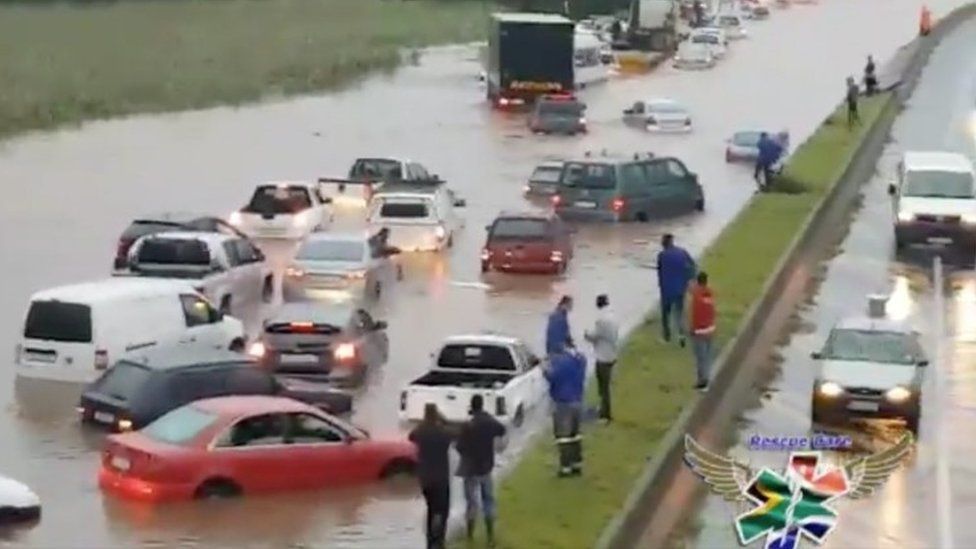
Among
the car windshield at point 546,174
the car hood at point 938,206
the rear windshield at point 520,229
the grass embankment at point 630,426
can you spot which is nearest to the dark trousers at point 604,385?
the grass embankment at point 630,426

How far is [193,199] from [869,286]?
69.8 feet

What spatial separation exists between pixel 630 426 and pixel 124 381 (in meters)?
5.94

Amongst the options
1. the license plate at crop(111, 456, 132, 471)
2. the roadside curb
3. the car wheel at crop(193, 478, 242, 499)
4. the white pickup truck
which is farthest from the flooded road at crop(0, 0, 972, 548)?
the roadside curb

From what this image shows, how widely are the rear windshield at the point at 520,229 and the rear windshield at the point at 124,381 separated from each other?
16164mm

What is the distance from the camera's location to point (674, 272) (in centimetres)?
2994

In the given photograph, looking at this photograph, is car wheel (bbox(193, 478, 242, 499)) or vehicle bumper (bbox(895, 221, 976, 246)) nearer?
car wheel (bbox(193, 478, 242, 499))

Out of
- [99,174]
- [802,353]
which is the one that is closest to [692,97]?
[99,174]

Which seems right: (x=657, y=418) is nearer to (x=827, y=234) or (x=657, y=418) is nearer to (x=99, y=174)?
(x=827, y=234)

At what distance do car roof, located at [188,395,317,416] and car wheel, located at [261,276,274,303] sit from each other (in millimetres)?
13843

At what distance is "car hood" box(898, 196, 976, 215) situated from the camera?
42.0m

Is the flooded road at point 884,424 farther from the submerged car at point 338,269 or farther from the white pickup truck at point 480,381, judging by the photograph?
the submerged car at point 338,269

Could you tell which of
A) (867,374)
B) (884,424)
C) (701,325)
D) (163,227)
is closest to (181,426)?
(701,325)

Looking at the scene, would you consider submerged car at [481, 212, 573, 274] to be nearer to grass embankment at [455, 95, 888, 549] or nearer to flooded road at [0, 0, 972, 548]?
flooded road at [0, 0, 972, 548]

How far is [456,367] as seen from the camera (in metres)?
27.7
